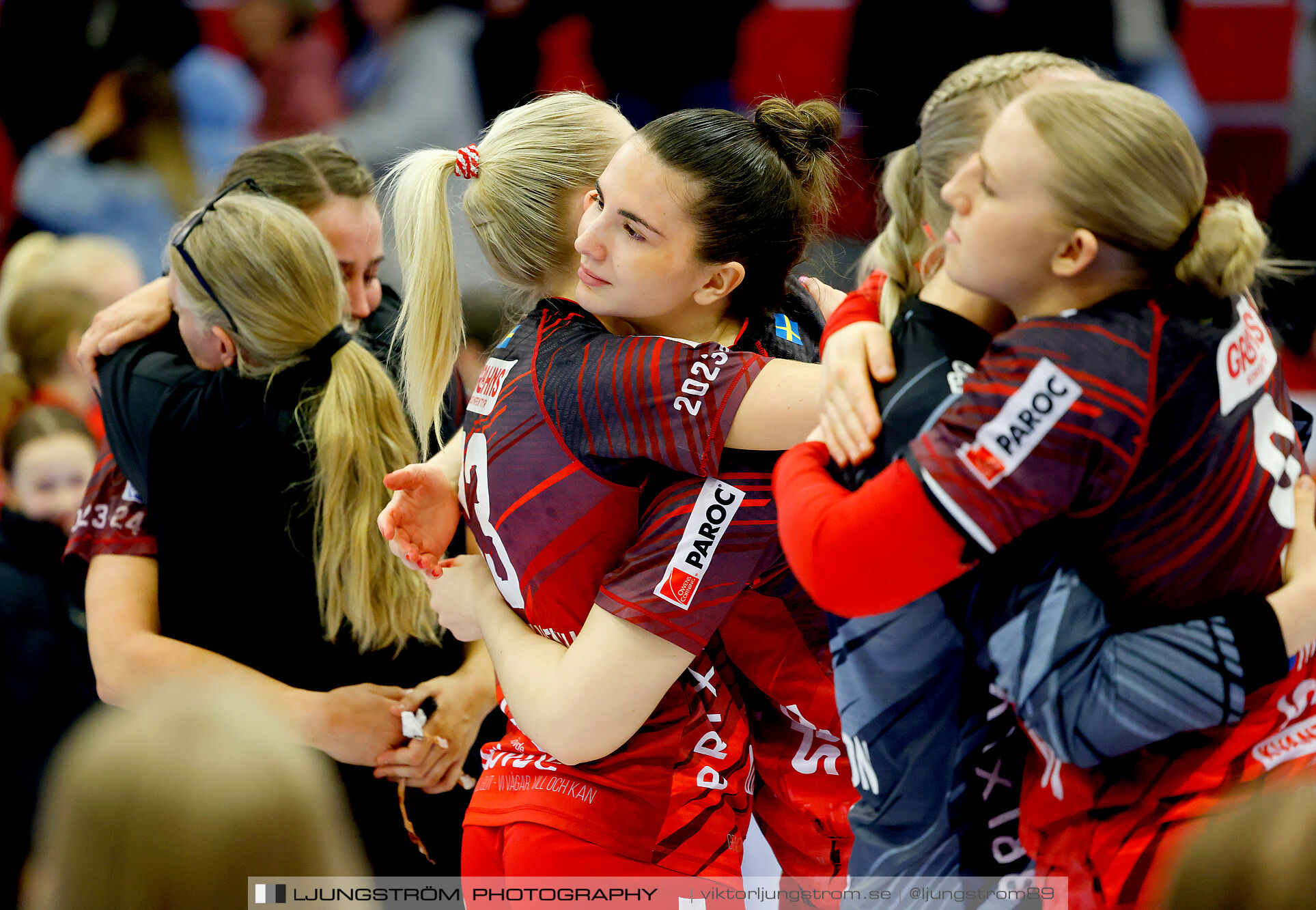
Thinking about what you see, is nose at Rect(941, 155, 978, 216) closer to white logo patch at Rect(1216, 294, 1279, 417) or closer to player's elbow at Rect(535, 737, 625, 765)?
white logo patch at Rect(1216, 294, 1279, 417)

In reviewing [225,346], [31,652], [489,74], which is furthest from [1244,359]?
[489,74]

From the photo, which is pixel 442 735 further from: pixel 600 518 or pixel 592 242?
pixel 592 242

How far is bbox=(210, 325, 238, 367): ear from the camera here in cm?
218

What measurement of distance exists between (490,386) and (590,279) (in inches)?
8.6

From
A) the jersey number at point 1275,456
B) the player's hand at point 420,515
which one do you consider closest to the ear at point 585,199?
the player's hand at point 420,515

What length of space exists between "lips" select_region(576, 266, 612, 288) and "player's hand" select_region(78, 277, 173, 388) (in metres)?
1.03

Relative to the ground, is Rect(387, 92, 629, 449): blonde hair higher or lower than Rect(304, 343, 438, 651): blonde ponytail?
higher

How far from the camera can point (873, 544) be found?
1.33m

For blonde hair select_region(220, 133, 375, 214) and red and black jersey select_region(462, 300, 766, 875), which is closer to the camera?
red and black jersey select_region(462, 300, 766, 875)

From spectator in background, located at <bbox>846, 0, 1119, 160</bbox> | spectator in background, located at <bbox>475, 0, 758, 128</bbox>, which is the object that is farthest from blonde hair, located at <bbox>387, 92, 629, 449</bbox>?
spectator in background, located at <bbox>475, 0, 758, 128</bbox>

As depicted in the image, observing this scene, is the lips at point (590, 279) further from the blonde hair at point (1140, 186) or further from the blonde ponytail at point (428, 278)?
the blonde hair at point (1140, 186)

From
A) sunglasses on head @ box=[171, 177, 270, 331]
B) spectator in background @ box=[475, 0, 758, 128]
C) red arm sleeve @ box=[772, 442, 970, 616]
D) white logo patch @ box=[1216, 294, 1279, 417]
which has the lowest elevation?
spectator in background @ box=[475, 0, 758, 128]

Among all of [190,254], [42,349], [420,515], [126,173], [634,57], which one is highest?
[190,254]

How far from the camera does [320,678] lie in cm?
226
